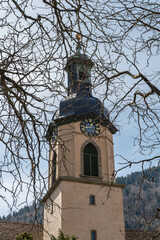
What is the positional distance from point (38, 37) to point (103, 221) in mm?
15675

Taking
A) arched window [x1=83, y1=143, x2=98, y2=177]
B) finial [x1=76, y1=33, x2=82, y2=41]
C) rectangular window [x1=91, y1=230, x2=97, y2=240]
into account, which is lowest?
rectangular window [x1=91, y1=230, x2=97, y2=240]

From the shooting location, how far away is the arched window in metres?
20.2

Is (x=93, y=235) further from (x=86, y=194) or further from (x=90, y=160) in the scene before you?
(x=90, y=160)

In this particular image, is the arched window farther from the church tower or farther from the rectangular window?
the rectangular window

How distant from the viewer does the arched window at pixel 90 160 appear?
20203 millimetres

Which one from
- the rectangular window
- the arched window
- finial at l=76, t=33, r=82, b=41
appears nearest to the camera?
finial at l=76, t=33, r=82, b=41

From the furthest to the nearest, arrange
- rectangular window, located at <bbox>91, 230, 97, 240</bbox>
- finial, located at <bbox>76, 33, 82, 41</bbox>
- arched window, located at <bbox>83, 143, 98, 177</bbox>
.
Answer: arched window, located at <bbox>83, 143, 98, 177</bbox> → rectangular window, located at <bbox>91, 230, 97, 240</bbox> → finial, located at <bbox>76, 33, 82, 41</bbox>

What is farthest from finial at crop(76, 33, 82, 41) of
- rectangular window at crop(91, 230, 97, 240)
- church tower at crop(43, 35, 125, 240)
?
rectangular window at crop(91, 230, 97, 240)

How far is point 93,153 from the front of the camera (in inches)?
824

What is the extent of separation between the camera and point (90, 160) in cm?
2059

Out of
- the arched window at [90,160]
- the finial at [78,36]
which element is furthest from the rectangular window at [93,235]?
the finial at [78,36]

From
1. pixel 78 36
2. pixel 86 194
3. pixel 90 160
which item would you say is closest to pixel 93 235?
pixel 86 194

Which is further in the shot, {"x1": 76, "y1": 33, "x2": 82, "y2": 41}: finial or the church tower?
the church tower

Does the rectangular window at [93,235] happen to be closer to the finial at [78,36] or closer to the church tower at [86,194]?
the church tower at [86,194]
